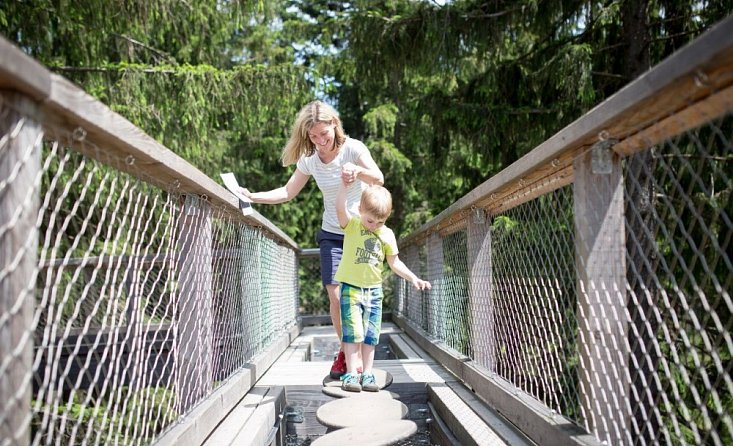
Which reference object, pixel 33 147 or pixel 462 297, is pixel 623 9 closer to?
pixel 462 297

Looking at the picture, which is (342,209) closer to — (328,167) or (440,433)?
(328,167)

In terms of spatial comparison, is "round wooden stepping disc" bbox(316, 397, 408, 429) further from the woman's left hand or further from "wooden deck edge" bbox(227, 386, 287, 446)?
the woman's left hand

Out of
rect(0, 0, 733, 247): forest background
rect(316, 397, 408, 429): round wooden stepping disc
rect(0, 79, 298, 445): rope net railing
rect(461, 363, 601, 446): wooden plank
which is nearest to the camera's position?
rect(0, 79, 298, 445): rope net railing

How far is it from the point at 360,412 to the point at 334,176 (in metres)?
1.23

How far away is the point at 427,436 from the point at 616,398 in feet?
4.68

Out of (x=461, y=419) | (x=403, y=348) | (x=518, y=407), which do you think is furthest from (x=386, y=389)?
(x=403, y=348)

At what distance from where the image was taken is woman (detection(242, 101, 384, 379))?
3.14 meters

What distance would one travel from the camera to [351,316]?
9.70ft

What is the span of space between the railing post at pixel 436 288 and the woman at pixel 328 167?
0.88 meters

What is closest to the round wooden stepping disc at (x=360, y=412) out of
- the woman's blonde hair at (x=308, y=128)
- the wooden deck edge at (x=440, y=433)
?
the wooden deck edge at (x=440, y=433)

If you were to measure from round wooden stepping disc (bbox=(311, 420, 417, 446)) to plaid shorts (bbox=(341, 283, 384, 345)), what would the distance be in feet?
2.17

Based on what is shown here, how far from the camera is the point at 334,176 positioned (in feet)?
10.8

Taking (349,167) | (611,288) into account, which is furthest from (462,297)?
(611,288)

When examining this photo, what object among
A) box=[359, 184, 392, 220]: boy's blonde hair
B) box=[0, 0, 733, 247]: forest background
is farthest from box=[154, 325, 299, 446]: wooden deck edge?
box=[0, 0, 733, 247]: forest background
